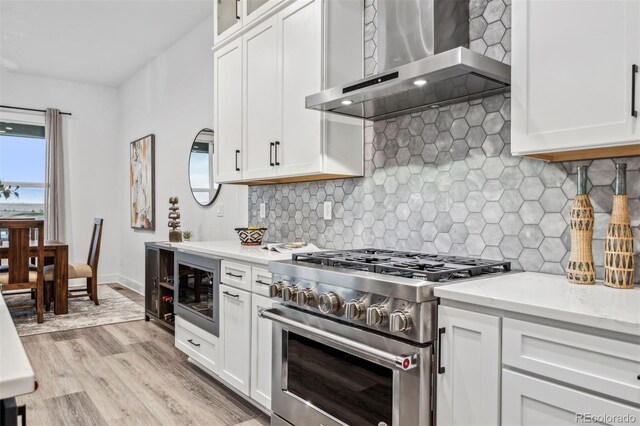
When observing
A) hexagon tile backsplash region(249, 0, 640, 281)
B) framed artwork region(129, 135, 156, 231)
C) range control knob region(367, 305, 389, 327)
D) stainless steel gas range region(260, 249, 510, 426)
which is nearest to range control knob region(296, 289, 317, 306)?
stainless steel gas range region(260, 249, 510, 426)

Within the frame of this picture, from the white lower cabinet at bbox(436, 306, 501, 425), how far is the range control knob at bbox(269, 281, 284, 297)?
82 centimetres

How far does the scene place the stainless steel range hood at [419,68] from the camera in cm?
168

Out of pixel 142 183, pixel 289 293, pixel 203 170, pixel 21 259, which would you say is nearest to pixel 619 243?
pixel 289 293

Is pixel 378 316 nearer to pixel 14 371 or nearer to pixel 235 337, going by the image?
pixel 14 371

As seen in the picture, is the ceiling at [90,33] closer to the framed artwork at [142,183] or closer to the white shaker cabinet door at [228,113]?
the framed artwork at [142,183]

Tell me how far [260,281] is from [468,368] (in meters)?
1.24

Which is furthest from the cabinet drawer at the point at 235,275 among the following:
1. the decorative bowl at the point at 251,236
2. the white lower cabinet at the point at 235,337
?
the decorative bowl at the point at 251,236

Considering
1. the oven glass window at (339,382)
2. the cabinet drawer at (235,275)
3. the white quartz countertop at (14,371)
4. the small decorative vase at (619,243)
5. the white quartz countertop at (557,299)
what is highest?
the small decorative vase at (619,243)

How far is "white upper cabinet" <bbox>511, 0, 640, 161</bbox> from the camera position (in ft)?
4.34

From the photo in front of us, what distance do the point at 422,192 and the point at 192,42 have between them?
351cm

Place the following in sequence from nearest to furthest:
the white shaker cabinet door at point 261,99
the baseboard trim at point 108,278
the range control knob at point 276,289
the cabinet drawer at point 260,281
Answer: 1. the range control knob at point 276,289
2. the cabinet drawer at point 260,281
3. the white shaker cabinet door at point 261,99
4. the baseboard trim at point 108,278

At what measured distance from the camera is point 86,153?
6.57 m

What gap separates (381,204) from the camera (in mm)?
2473

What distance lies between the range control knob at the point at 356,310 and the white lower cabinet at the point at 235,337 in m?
0.95
